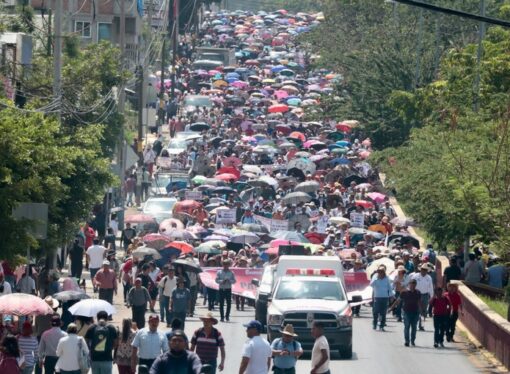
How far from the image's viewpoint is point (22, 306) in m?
22.8

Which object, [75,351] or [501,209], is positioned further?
[501,209]

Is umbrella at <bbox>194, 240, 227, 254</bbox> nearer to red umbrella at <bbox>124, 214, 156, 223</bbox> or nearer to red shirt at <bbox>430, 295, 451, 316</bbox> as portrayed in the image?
red umbrella at <bbox>124, 214, 156, 223</bbox>

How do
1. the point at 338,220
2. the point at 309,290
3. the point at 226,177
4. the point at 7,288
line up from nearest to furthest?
the point at 7,288
the point at 309,290
the point at 338,220
the point at 226,177

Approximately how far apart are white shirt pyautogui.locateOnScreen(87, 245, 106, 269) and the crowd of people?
0.02 metres

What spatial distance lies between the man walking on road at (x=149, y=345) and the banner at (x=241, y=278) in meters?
14.7

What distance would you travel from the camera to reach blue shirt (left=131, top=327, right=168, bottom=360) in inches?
856

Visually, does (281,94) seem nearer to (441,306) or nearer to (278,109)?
(278,109)

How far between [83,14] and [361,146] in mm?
16774

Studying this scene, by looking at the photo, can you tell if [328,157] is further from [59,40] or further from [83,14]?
[59,40]

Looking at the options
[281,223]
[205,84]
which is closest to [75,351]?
[281,223]

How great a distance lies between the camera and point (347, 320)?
28328mm

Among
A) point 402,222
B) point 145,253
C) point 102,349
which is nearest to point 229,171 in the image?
point 402,222

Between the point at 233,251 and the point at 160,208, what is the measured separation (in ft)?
36.9

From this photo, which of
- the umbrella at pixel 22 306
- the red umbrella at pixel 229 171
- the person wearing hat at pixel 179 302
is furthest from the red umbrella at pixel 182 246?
the red umbrella at pixel 229 171
